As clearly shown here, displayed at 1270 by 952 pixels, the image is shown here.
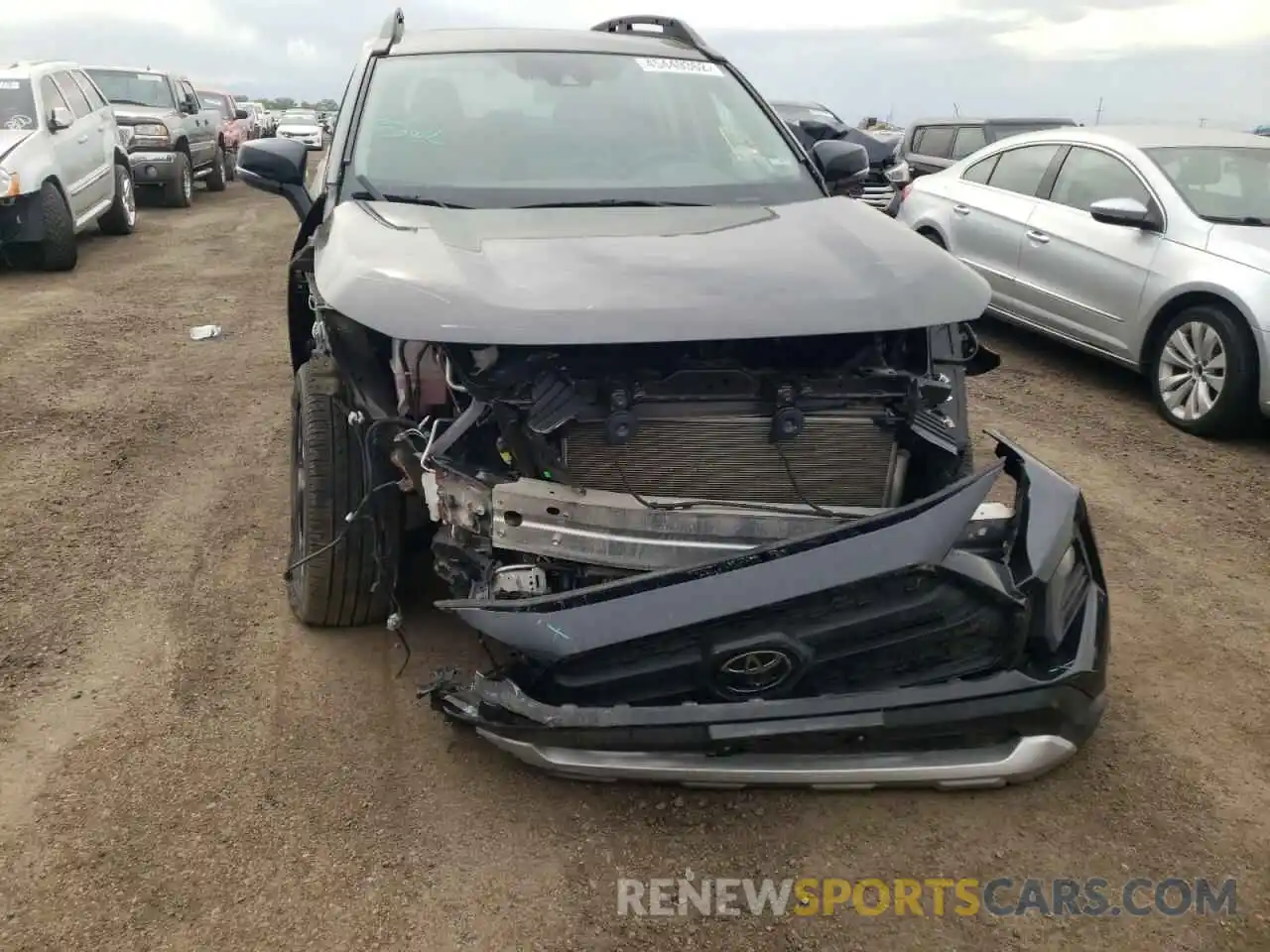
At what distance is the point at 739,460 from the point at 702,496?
0.13 metres

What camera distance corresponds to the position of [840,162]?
13.0ft

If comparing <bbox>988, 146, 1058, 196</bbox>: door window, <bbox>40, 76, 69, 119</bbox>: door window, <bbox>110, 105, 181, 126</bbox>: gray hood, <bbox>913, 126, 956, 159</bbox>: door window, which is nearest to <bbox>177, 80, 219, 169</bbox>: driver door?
<bbox>110, 105, 181, 126</bbox>: gray hood

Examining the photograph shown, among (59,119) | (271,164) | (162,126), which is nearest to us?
(271,164)

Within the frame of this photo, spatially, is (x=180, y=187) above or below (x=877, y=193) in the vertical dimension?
below

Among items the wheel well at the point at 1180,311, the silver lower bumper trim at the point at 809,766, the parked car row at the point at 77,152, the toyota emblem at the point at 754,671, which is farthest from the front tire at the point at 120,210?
the toyota emblem at the point at 754,671

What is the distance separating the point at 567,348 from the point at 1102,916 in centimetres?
182

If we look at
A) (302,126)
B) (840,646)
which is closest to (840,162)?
(840,646)

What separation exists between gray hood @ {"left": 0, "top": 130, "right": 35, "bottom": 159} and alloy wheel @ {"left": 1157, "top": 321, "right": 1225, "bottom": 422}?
8.93 m

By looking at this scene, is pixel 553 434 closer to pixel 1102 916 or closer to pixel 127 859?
pixel 127 859

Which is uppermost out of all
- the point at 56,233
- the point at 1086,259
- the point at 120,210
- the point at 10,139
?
the point at 10,139

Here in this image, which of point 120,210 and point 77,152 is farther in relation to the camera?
point 120,210

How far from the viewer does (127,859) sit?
92.5 inches

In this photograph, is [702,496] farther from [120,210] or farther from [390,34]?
[120,210]

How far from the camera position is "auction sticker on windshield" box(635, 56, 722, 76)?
4.00m
